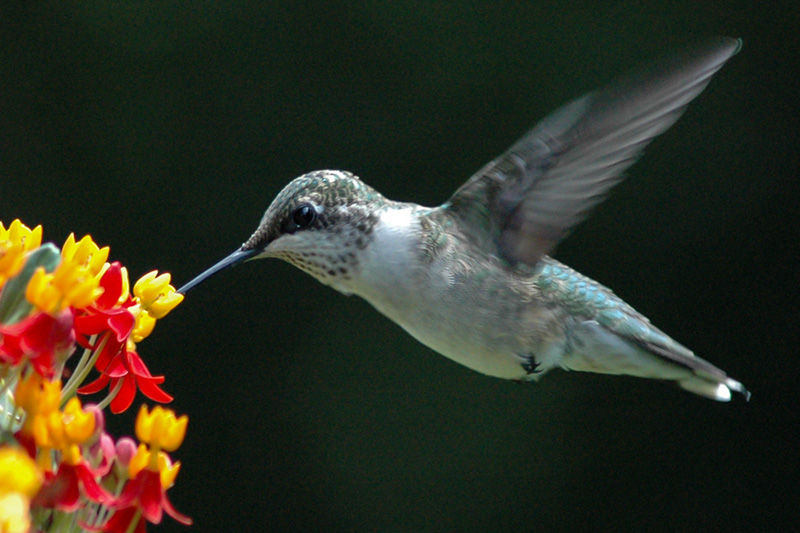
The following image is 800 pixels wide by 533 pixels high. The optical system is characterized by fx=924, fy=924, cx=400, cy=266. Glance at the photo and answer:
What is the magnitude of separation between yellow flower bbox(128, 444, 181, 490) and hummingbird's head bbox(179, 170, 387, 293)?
76 cm

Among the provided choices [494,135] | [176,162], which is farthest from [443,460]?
[176,162]

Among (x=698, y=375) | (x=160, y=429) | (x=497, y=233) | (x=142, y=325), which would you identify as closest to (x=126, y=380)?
(x=142, y=325)

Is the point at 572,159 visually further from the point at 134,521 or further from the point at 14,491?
the point at 14,491

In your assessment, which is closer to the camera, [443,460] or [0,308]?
[0,308]

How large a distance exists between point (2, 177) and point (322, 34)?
1504mm

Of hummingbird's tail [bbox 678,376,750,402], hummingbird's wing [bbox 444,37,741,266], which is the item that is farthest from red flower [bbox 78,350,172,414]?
hummingbird's tail [bbox 678,376,750,402]

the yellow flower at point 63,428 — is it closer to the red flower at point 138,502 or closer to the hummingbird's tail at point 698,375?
the red flower at point 138,502

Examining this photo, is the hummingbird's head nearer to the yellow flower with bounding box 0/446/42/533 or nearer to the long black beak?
the long black beak

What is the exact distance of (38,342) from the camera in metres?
1.05

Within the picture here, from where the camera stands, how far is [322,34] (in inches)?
163

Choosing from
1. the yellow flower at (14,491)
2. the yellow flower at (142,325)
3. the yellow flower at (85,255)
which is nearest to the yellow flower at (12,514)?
the yellow flower at (14,491)

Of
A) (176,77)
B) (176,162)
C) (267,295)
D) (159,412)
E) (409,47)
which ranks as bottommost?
(159,412)

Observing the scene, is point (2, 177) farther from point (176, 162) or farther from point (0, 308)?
point (0, 308)

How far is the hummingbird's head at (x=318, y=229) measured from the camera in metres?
1.95
